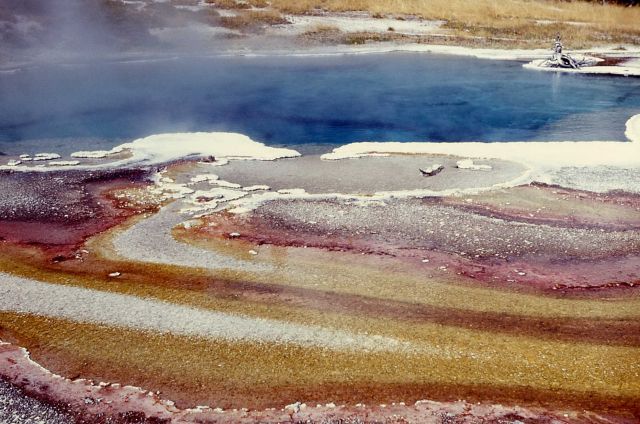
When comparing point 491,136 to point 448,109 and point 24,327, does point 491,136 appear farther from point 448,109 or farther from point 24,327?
point 24,327

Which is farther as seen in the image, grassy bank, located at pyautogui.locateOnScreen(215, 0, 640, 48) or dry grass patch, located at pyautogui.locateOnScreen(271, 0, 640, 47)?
dry grass patch, located at pyautogui.locateOnScreen(271, 0, 640, 47)

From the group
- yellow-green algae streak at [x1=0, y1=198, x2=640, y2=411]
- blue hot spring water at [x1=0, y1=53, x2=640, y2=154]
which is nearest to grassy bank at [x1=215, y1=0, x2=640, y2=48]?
blue hot spring water at [x1=0, y1=53, x2=640, y2=154]

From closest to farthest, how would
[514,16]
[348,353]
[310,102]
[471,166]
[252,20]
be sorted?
1. [348,353]
2. [471,166]
3. [310,102]
4. [252,20]
5. [514,16]

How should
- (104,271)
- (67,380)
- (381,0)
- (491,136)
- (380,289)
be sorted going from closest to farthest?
(67,380)
(380,289)
(104,271)
(491,136)
(381,0)

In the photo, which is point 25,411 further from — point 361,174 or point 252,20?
point 252,20

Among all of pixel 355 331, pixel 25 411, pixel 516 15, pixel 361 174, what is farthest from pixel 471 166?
pixel 516 15

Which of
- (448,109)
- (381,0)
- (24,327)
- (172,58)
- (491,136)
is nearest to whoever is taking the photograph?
(24,327)

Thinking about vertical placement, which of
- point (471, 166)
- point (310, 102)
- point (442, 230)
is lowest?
point (442, 230)

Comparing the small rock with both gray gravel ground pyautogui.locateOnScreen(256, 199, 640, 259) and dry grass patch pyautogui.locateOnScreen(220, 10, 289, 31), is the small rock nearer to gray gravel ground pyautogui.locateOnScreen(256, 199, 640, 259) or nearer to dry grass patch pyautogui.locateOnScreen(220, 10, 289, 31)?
gray gravel ground pyautogui.locateOnScreen(256, 199, 640, 259)

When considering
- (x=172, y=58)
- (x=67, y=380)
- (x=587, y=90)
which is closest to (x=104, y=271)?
(x=67, y=380)
